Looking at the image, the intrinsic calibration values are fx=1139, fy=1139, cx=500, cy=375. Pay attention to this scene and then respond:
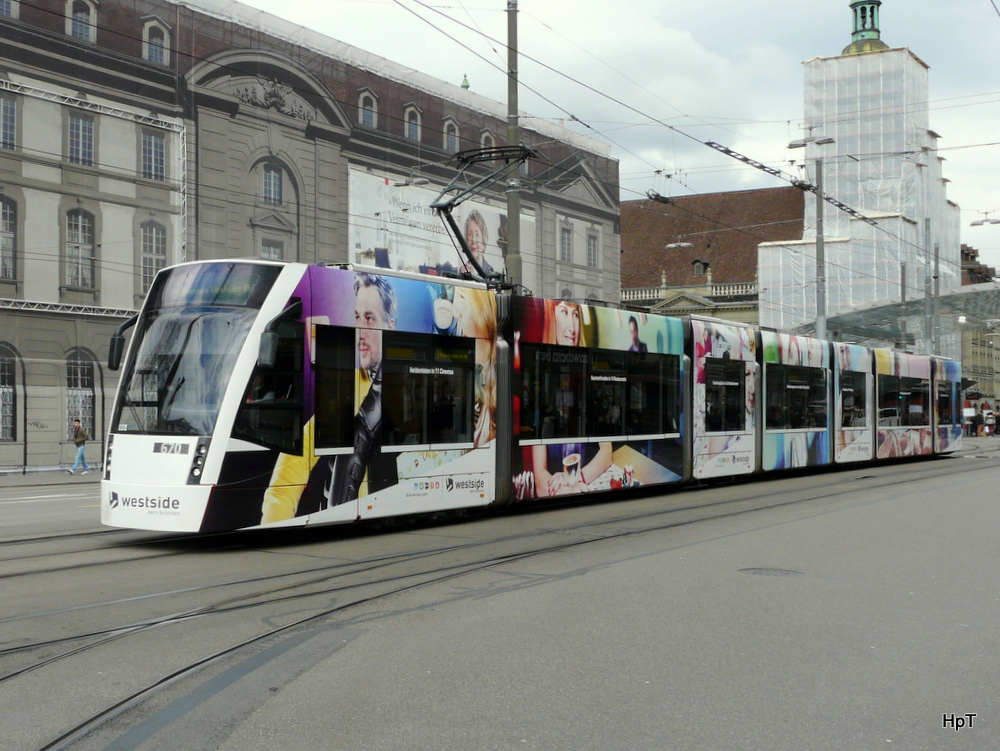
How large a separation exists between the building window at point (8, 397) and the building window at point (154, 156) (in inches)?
233

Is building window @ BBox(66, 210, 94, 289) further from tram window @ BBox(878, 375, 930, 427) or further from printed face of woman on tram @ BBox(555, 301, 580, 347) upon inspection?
tram window @ BBox(878, 375, 930, 427)

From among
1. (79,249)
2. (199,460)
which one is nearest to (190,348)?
(199,460)

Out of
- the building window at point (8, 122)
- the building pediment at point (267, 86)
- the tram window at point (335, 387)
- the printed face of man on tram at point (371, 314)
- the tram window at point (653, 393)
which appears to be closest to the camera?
the tram window at point (335, 387)

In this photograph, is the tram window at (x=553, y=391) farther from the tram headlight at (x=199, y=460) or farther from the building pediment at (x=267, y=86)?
the building pediment at (x=267, y=86)

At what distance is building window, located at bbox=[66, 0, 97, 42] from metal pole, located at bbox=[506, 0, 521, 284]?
504 inches

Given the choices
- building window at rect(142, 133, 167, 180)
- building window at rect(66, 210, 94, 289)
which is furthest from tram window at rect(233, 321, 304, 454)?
building window at rect(142, 133, 167, 180)

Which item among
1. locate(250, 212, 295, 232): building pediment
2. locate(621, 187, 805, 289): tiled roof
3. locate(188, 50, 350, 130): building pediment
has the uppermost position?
locate(621, 187, 805, 289): tiled roof

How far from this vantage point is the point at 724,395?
774 inches

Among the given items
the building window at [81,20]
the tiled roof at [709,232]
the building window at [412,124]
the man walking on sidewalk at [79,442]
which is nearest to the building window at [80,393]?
the man walking on sidewalk at [79,442]

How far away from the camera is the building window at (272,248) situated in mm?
31500

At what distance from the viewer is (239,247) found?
30.9m

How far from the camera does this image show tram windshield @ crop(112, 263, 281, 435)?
1053cm

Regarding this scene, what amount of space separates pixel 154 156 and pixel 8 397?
23.8ft

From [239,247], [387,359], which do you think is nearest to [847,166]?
[239,247]
